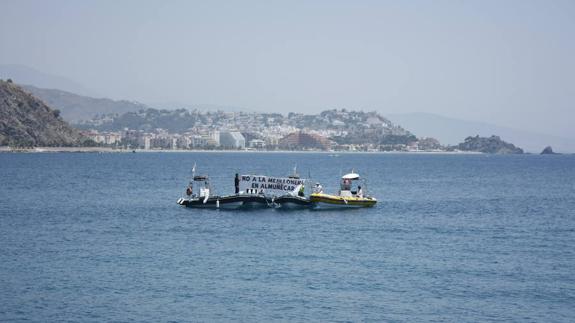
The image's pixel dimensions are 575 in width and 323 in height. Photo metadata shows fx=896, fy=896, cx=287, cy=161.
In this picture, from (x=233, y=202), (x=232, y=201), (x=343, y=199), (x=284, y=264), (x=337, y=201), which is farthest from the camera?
(x=343, y=199)

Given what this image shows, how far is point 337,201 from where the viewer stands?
6838cm

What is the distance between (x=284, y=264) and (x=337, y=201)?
2725 centimetres

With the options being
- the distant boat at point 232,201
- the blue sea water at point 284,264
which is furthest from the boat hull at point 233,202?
the blue sea water at point 284,264

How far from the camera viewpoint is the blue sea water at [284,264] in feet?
106

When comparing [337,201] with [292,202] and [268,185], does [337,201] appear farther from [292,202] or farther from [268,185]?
[268,185]

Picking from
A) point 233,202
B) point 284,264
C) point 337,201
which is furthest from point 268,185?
point 284,264

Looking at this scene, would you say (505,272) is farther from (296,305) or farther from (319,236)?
(319,236)

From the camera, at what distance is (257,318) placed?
31016 millimetres

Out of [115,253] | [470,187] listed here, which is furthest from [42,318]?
[470,187]

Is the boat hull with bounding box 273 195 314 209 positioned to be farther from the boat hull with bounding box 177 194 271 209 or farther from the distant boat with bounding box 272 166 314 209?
the boat hull with bounding box 177 194 271 209

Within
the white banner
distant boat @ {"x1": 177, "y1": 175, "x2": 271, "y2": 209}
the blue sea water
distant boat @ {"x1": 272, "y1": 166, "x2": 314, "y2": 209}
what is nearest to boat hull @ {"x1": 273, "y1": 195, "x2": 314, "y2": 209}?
distant boat @ {"x1": 272, "y1": 166, "x2": 314, "y2": 209}

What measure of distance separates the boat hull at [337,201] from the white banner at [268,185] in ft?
6.31

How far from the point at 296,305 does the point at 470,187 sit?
7738 cm

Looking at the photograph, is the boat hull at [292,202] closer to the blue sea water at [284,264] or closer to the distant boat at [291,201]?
the distant boat at [291,201]
